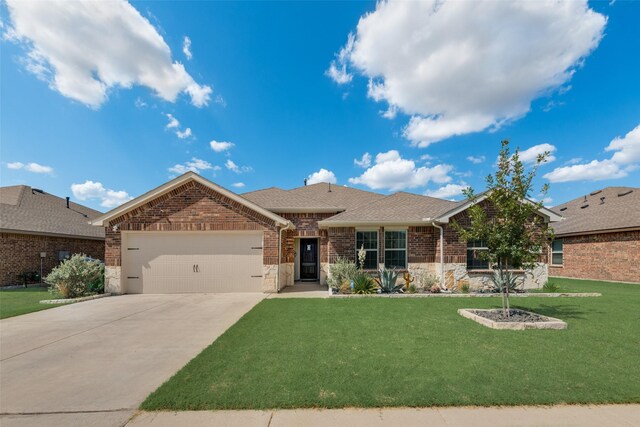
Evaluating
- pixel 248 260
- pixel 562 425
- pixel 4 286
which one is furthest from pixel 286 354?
pixel 4 286

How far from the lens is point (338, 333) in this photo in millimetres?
5918

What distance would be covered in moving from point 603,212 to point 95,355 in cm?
2470

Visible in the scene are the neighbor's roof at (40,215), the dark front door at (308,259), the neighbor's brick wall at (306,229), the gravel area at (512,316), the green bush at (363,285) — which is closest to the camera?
the gravel area at (512,316)

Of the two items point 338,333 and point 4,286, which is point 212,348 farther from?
point 4,286

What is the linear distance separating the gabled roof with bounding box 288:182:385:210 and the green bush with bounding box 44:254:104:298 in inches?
370

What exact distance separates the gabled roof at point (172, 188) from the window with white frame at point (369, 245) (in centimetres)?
321

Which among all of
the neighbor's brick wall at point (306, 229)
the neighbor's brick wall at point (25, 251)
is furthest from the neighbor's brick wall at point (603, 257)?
the neighbor's brick wall at point (25, 251)

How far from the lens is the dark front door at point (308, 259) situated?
1448cm

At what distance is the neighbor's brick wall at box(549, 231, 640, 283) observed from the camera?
14516 mm

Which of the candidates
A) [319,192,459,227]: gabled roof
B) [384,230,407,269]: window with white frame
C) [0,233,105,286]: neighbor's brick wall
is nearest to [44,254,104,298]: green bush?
[0,233,105,286]: neighbor's brick wall

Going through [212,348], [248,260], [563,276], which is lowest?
[563,276]

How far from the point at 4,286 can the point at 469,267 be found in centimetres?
→ 2050

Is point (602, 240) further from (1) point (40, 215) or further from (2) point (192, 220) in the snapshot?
(1) point (40, 215)

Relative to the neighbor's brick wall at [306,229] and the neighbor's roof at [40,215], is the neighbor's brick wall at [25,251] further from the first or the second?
the neighbor's brick wall at [306,229]
